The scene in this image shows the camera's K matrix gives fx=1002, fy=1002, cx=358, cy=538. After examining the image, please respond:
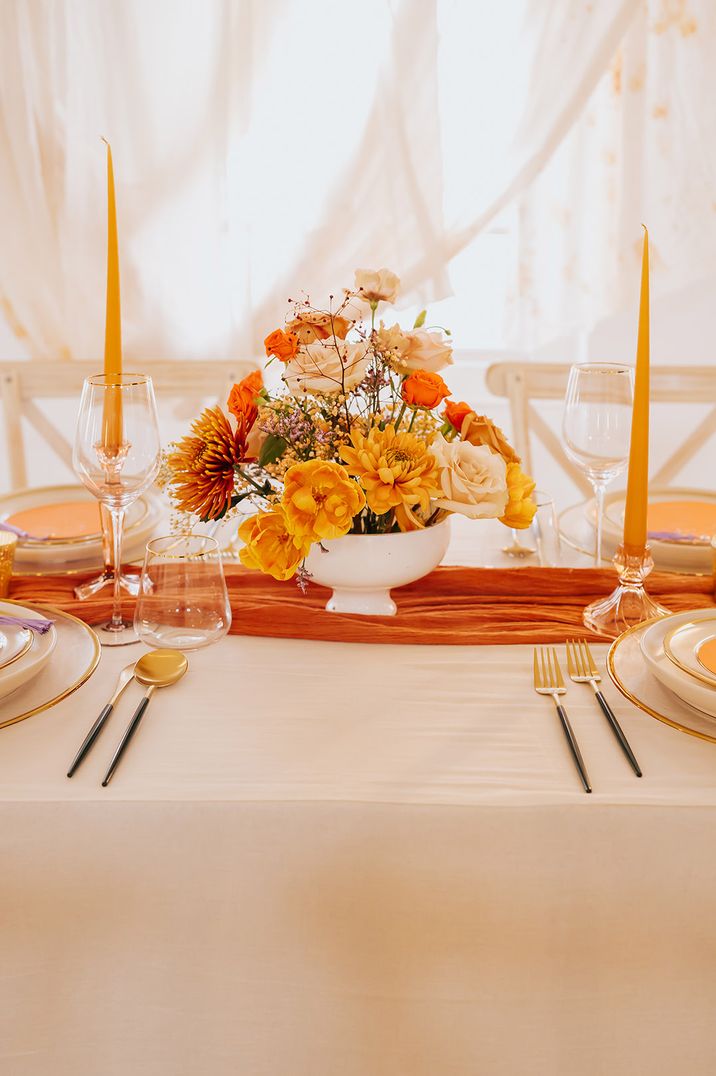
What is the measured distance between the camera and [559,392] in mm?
2201

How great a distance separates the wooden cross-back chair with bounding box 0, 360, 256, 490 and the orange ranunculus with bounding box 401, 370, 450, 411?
122cm

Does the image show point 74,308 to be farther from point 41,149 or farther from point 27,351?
point 41,149

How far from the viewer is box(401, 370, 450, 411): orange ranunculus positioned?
1056 mm

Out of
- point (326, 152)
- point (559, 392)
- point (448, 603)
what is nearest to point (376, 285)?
point (448, 603)

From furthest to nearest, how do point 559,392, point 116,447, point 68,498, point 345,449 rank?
point 559,392 < point 68,498 < point 116,447 < point 345,449

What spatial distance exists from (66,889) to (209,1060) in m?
0.19

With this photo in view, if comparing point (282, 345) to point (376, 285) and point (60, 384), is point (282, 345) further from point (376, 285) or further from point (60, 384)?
point (60, 384)

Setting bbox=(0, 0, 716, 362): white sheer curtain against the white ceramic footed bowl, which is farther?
bbox=(0, 0, 716, 362): white sheer curtain

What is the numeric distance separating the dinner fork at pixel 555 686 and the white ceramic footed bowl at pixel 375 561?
17 centimetres

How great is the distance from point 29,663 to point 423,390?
19.0 inches

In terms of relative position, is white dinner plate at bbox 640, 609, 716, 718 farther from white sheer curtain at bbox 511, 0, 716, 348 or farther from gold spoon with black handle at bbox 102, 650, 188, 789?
white sheer curtain at bbox 511, 0, 716, 348

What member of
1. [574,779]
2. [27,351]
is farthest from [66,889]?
[27,351]

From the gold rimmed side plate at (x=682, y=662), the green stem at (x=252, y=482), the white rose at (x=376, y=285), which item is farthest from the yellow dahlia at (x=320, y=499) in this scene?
the gold rimmed side plate at (x=682, y=662)

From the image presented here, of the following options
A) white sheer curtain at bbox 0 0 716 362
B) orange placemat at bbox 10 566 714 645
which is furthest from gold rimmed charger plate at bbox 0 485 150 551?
white sheer curtain at bbox 0 0 716 362
